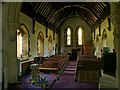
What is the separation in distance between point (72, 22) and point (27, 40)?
10555 mm

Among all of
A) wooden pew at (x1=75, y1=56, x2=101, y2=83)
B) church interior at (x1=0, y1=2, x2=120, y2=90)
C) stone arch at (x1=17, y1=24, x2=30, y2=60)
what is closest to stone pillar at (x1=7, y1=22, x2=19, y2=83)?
church interior at (x1=0, y1=2, x2=120, y2=90)

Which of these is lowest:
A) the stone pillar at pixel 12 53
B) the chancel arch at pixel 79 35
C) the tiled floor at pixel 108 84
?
the tiled floor at pixel 108 84

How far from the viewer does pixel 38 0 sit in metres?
9.90

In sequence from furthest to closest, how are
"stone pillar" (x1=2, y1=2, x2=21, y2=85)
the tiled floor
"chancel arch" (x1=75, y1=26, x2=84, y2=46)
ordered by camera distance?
"chancel arch" (x1=75, y1=26, x2=84, y2=46) < "stone pillar" (x1=2, y1=2, x2=21, y2=85) < the tiled floor

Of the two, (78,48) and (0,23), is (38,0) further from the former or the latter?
(78,48)

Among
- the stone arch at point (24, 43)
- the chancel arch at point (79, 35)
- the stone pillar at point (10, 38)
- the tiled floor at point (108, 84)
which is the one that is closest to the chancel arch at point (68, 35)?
the chancel arch at point (79, 35)

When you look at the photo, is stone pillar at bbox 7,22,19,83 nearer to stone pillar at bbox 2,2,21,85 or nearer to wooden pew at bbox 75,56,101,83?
stone pillar at bbox 2,2,21,85

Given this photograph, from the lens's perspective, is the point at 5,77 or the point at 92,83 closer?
the point at 5,77

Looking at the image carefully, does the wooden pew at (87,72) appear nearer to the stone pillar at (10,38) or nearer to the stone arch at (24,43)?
the stone pillar at (10,38)

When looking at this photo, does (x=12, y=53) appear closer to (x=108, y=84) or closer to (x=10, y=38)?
(x=10, y=38)

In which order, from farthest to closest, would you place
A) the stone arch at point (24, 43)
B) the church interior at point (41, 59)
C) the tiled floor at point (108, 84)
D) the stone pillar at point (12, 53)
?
the stone arch at point (24, 43), the stone pillar at point (12, 53), the church interior at point (41, 59), the tiled floor at point (108, 84)

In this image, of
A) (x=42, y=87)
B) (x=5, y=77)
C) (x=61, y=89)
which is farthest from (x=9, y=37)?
(x=61, y=89)

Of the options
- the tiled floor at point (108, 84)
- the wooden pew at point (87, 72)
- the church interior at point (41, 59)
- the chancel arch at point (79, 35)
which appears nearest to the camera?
the tiled floor at point (108, 84)

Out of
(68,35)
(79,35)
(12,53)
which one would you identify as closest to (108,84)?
(12,53)
